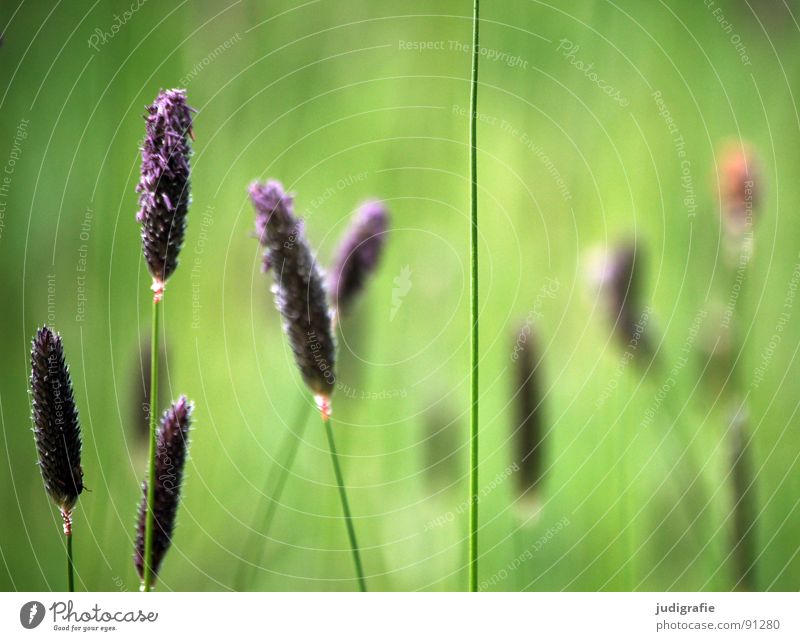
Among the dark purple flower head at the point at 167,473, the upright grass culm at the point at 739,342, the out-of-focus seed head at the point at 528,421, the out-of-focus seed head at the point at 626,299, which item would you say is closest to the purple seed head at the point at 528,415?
the out-of-focus seed head at the point at 528,421

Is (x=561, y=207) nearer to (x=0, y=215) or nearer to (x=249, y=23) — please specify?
(x=249, y=23)

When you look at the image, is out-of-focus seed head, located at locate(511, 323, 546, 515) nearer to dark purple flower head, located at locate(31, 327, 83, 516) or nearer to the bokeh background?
the bokeh background

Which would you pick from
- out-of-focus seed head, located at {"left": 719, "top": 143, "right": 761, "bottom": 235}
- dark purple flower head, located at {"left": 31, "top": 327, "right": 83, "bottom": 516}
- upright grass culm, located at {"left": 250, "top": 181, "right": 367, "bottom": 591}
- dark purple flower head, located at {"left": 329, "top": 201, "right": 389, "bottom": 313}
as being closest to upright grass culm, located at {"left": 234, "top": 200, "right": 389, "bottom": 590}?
dark purple flower head, located at {"left": 329, "top": 201, "right": 389, "bottom": 313}

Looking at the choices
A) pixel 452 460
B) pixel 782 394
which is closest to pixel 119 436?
pixel 452 460

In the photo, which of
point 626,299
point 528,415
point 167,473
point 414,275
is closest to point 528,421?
point 528,415

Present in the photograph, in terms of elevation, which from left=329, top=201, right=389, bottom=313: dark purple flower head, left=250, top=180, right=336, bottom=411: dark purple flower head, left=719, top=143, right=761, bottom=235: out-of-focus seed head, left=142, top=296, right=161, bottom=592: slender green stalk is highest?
left=719, top=143, right=761, bottom=235: out-of-focus seed head

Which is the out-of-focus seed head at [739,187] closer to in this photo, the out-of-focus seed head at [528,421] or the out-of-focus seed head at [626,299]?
the out-of-focus seed head at [626,299]
